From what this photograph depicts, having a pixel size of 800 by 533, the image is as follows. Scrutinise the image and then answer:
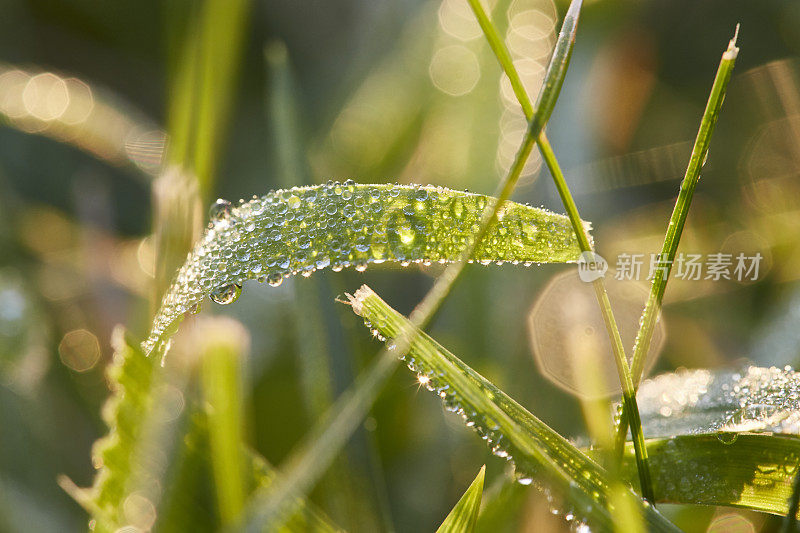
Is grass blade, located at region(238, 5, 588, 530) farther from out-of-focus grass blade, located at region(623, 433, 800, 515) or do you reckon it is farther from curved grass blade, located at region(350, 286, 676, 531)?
out-of-focus grass blade, located at region(623, 433, 800, 515)

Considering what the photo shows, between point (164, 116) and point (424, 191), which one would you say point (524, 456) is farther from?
Answer: point (164, 116)

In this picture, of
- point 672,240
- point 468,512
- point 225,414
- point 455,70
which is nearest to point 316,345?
point 225,414

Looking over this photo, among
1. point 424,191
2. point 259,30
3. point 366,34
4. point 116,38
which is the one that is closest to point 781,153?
point 366,34

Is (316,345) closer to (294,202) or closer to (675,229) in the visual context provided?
(294,202)

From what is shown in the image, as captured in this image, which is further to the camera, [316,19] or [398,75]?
[316,19]

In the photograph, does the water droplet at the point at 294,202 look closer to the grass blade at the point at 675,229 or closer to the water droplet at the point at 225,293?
the water droplet at the point at 225,293

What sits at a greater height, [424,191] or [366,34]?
[366,34]
